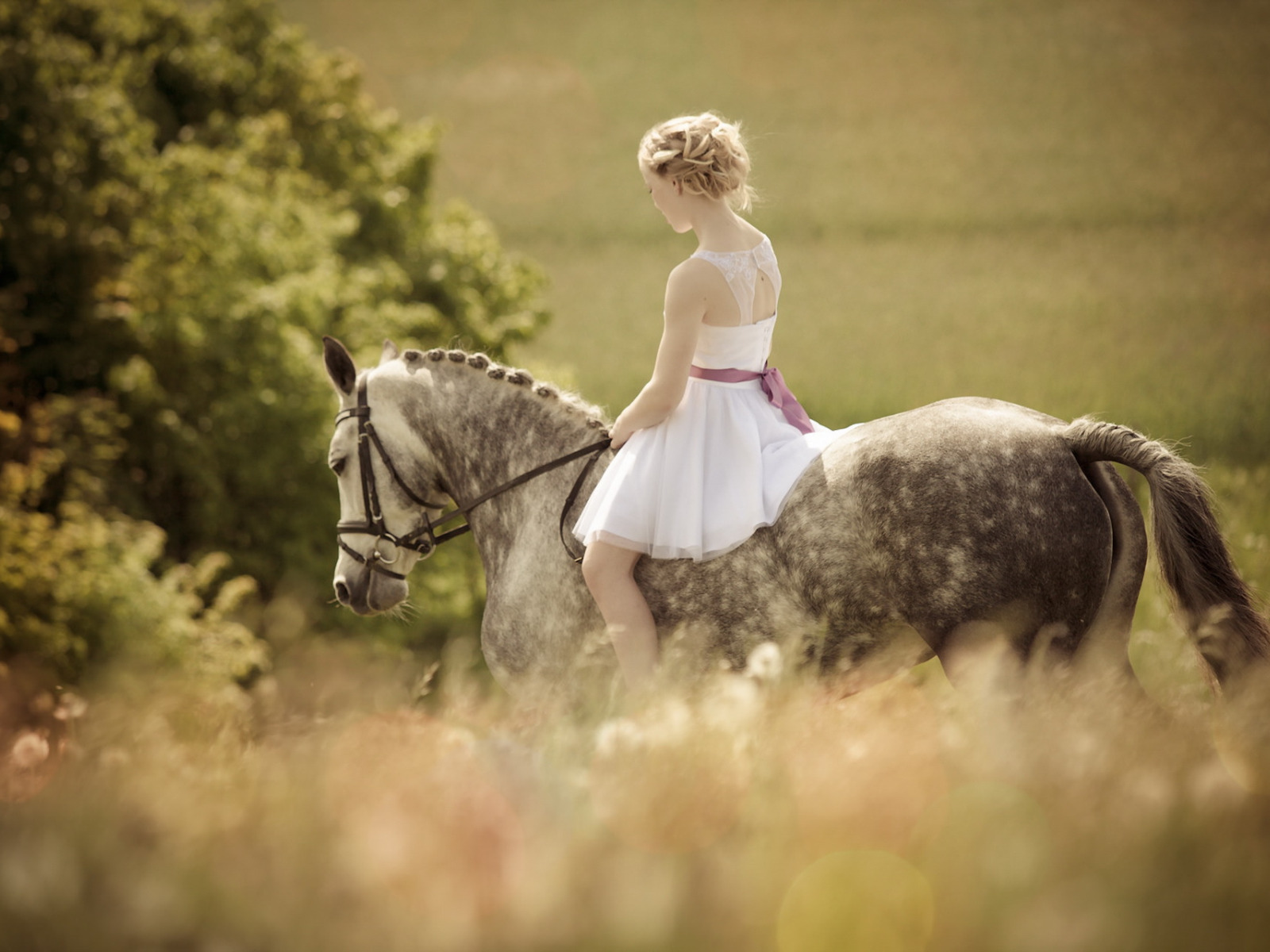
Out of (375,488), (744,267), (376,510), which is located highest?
(744,267)

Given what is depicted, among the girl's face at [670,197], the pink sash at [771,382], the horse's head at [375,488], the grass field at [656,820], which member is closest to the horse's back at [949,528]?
the grass field at [656,820]

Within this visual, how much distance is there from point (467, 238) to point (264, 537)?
29.6 feet

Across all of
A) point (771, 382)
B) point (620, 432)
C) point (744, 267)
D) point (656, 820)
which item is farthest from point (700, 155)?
point (656, 820)

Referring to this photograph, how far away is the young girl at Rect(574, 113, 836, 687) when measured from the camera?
3848 millimetres

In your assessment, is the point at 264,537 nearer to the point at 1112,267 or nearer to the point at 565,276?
the point at 565,276

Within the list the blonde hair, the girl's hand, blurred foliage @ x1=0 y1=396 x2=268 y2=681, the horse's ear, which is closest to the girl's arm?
the girl's hand

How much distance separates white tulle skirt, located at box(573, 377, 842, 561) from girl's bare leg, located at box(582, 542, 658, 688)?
0.10 m

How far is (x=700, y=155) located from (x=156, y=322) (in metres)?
15.1

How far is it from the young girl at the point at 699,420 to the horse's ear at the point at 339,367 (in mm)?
1674

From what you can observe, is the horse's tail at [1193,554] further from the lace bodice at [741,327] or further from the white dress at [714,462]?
the lace bodice at [741,327]

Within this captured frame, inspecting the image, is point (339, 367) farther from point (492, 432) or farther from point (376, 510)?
point (492, 432)

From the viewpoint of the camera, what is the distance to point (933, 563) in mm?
3482

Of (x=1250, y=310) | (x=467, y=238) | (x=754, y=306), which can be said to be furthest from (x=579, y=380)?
(x=754, y=306)

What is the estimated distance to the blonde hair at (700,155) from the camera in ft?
12.6
